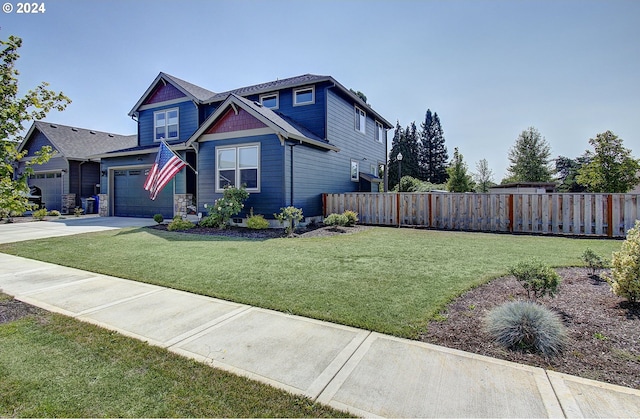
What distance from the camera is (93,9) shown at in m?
7.95

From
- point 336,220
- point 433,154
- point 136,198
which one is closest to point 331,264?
point 336,220

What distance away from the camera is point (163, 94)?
17.3 meters

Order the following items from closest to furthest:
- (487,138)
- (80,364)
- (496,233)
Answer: (80,364) → (496,233) → (487,138)

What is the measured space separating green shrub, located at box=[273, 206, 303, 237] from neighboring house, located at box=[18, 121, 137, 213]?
15528mm

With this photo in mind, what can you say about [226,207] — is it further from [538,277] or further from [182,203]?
[538,277]

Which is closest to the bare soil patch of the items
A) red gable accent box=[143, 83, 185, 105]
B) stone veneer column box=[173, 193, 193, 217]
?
stone veneer column box=[173, 193, 193, 217]

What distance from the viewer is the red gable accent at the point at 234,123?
1184 centimetres

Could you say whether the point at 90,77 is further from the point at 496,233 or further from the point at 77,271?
the point at 496,233

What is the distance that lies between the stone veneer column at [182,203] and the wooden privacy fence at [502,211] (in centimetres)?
662

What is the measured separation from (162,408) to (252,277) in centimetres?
314

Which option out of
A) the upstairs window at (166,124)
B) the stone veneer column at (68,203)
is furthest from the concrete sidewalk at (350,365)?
the stone veneer column at (68,203)

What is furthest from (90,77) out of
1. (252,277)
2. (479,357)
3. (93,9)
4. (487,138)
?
(487,138)

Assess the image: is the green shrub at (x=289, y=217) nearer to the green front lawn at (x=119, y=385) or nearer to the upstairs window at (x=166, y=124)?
the green front lawn at (x=119, y=385)

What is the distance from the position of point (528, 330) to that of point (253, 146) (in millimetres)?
10743
